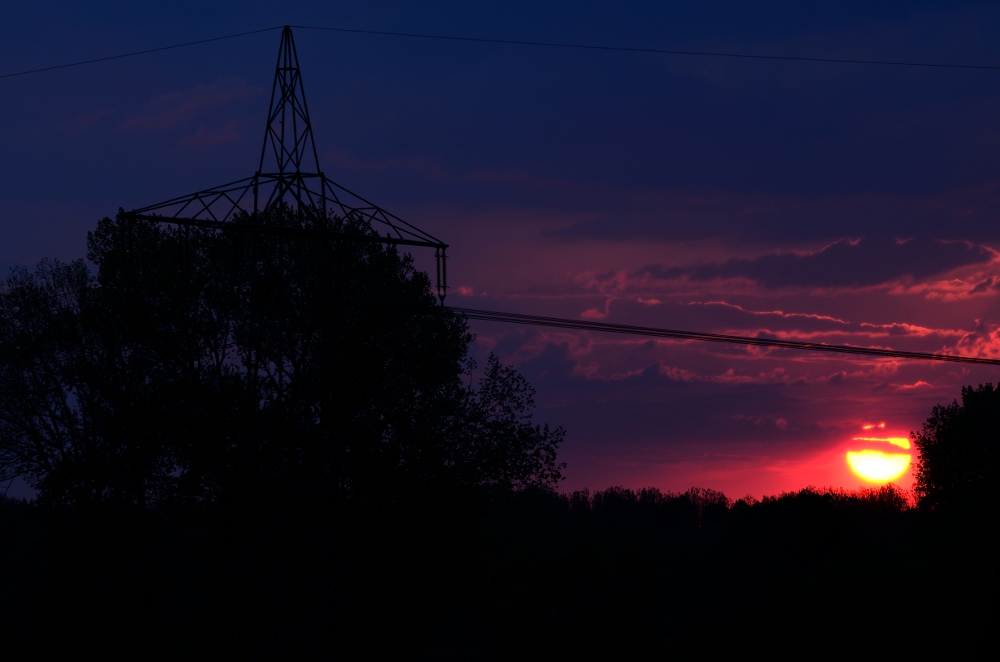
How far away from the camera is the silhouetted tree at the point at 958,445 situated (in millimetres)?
62375

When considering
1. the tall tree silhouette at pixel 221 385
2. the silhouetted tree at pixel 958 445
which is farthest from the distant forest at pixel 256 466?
the silhouetted tree at pixel 958 445

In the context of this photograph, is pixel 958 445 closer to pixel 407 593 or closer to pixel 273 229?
pixel 407 593

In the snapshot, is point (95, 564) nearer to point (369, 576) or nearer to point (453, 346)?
point (369, 576)

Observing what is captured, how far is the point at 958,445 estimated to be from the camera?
66.1m

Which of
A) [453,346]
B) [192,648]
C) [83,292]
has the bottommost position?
[192,648]

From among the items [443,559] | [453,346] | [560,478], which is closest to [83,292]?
[453,346]

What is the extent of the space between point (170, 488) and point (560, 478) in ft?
46.5

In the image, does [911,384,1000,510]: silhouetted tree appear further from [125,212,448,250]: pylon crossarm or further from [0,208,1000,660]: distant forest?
[125,212,448,250]: pylon crossarm

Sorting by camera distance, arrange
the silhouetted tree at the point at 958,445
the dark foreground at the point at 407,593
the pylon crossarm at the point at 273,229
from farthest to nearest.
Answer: the silhouetted tree at the point at 958,445 → the dark foreground at the point at 407,593 → the pylon crossarm at the point at 273,229

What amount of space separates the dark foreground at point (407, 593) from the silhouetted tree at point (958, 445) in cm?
2071

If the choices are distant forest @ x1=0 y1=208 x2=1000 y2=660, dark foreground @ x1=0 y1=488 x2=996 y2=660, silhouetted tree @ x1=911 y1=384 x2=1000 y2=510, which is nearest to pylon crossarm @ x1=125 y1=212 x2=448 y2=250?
distant forest @ x1=0 y1=208 x2=1000 y2=660

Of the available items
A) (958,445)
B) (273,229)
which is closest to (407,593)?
(273,229)

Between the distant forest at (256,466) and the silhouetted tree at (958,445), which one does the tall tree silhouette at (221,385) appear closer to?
the distant forest at (256,466)

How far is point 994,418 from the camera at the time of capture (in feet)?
206
